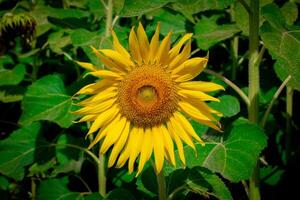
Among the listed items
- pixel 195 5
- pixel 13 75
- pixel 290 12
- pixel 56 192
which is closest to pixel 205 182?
pixel 195 5

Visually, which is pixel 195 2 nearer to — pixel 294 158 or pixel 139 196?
pixel 139 196

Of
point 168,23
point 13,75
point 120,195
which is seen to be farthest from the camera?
point 13,75

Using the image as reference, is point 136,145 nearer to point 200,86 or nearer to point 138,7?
point 200,86

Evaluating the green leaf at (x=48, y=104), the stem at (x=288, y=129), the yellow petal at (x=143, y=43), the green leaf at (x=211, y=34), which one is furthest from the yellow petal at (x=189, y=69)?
the stem at (x=288, y=129)

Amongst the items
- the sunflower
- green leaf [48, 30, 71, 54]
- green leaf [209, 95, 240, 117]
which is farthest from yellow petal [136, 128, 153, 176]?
green leaf [48, 30, 71, 54]

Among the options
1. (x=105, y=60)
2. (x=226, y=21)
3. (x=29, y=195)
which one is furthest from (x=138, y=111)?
(x=29, y=195)
